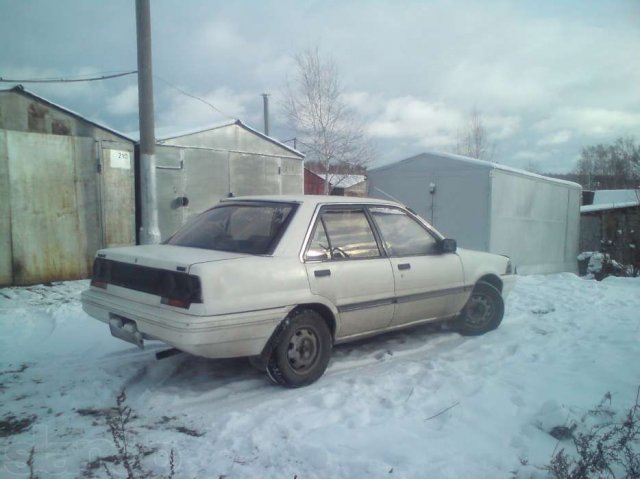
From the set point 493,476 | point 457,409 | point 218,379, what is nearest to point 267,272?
point 218,379

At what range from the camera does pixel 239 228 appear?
13.2 feet

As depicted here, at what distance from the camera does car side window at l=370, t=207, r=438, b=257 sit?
4523 mm

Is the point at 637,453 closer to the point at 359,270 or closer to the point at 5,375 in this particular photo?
the point at 359,270

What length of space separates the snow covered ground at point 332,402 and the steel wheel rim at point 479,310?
0.77ft

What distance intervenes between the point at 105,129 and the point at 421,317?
643 centimetres

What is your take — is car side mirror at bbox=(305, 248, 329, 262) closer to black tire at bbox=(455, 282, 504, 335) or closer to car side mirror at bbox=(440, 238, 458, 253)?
car side mirror at bbox=(440, 238, 458, 253)

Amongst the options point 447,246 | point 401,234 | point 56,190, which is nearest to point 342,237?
point 401,234

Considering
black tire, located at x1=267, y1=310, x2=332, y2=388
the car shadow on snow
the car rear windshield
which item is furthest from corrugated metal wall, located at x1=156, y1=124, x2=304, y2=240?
black tire, located at x1=267, y1=310, x2=332, y2=388

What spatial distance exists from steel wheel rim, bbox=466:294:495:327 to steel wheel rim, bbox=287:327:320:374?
2266 millimetres

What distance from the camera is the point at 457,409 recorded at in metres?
3.37

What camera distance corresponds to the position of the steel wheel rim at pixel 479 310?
5.38 metres

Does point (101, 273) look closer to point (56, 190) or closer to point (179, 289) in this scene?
point (179, 289)

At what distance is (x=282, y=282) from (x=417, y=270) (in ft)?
5.18

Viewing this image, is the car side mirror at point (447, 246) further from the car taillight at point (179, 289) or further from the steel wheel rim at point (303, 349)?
the car taillight at point (179, 289)
